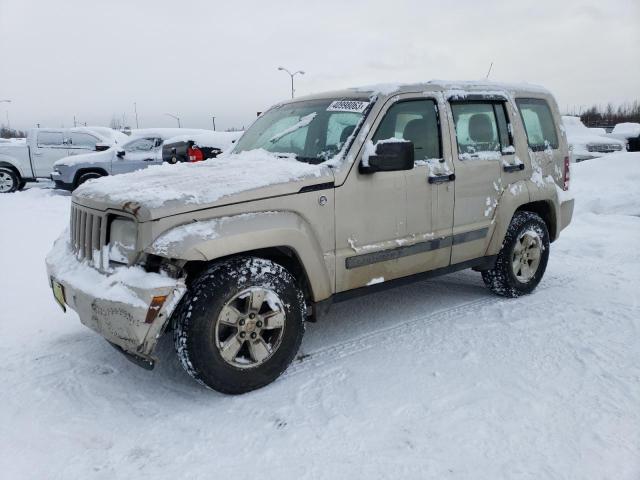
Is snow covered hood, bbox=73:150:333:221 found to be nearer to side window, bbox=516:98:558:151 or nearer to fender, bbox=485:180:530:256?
fender, bbox=485:180:530:256

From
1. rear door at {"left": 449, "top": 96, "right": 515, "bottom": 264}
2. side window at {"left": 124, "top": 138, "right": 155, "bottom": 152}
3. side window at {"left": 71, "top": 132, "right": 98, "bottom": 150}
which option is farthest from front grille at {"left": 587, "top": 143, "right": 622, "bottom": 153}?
side window at {"left": 71, "top": 132, "right": 98, "bottom": 150}

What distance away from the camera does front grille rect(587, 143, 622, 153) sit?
1602 centimetres

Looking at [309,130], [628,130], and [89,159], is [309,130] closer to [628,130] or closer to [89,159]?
[89,159]

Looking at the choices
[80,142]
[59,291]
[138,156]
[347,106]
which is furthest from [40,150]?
[347,106]

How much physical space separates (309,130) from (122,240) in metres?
1.66

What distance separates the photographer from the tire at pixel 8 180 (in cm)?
1318

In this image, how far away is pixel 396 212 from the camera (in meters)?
3.76

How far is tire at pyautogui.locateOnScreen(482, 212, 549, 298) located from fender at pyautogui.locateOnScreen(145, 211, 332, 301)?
1.98m

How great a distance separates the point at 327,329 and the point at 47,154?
12163 mm

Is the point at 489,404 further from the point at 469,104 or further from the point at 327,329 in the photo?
the point at 469,104

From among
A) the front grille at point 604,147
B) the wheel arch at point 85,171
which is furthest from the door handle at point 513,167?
the front grille at point 604,147

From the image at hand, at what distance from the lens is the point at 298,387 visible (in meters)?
3.22

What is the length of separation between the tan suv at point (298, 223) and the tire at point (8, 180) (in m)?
11.2

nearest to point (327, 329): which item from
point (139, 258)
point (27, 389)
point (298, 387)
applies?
point (298, 387)
